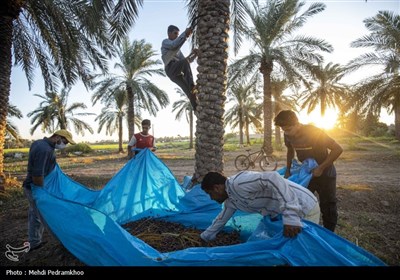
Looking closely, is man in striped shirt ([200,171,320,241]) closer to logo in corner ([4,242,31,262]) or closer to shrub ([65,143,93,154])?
logo in corner ([4,242,31,262])

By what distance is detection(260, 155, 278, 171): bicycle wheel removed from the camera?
1384 centimetres

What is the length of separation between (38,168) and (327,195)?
3.84 meters

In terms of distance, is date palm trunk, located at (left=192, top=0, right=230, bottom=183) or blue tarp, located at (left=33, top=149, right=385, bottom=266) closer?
blue tarp, located at (left=33, top=149, right=385, bottom=266)

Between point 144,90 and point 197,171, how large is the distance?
18053mm

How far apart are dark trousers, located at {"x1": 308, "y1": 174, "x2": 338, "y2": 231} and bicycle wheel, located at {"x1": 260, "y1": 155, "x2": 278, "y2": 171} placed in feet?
33.6

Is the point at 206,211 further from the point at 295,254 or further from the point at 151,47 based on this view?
the point at 151,47

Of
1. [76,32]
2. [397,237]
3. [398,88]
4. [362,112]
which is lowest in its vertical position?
[397,237]

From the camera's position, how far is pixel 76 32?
8.64m

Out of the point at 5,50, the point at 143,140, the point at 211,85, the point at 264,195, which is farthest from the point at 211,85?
the point at 5,50

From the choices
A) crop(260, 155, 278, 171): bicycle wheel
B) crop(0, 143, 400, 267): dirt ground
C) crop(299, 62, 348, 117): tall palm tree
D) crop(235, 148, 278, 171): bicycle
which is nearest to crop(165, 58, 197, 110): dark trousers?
crop(0, 143, 400, 267): dirt ground

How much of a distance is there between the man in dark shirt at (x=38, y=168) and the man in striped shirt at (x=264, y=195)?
246cm

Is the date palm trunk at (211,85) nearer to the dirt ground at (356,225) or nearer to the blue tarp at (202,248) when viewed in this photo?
the blue tarp at (202,248)

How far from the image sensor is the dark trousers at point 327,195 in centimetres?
338
